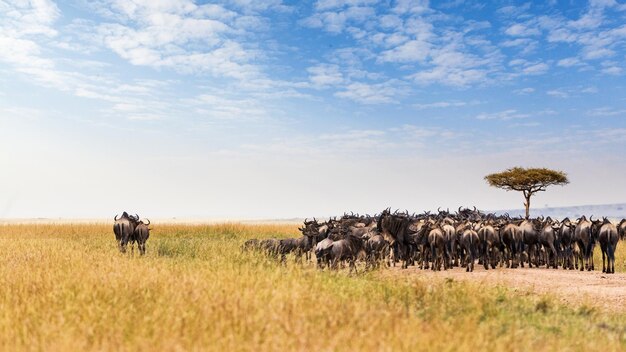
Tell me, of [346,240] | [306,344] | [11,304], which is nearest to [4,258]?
[11,304]

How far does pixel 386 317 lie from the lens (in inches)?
293

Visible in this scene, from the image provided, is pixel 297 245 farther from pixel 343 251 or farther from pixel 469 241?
pixel 469 241

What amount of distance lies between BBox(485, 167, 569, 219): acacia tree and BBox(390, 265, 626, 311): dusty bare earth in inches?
1683

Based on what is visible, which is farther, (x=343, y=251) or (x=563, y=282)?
(x=563, y=282)

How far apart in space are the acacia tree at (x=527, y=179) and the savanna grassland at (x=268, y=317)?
172ft

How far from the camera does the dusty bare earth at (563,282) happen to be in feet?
44.4

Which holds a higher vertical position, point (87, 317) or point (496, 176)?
point (496, 176)

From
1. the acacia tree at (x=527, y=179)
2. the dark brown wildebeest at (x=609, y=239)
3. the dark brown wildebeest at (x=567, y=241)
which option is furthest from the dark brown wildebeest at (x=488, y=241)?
the acacia tree at (x=527, y=179)

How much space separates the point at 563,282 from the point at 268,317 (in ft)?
42.8

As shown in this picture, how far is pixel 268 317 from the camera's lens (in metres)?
7.16

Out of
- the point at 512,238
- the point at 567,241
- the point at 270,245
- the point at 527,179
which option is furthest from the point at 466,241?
the point at 527,179

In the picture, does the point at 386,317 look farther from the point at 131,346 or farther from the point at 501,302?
the point at 501,302

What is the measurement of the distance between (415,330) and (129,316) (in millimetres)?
3765

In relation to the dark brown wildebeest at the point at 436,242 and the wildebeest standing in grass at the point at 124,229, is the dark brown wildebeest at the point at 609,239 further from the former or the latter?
the wildebeest standing in grass at the point at 124,229
